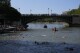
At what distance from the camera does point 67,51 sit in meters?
56.2

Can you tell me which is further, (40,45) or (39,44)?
(39,44)

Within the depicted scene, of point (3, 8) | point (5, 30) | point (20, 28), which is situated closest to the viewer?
point (5, 30)

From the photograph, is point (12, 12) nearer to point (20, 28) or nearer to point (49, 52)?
point (20, 28)

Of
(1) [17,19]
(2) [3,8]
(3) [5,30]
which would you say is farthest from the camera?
(1) [17,19]

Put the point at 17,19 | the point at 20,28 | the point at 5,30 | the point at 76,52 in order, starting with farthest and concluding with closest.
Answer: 1. the point at 17,19
2. the point at 20,28
3. the point at 5,30
4. the point at 76,52

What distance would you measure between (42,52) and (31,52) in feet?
5.53

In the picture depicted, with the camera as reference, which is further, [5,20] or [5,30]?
[5,20]

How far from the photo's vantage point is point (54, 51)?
56781 millimetres

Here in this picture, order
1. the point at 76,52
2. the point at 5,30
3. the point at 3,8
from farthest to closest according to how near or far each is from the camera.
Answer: the point at 3,8 < the point at 5,30 < the point at 76,52

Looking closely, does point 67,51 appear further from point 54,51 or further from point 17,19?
point 17,19

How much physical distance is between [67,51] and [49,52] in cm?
304

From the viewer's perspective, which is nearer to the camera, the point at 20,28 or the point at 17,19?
the point at 20,28

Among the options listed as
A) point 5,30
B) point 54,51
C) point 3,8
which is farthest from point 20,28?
point 54,51

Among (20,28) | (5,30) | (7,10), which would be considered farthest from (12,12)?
(5,30)
